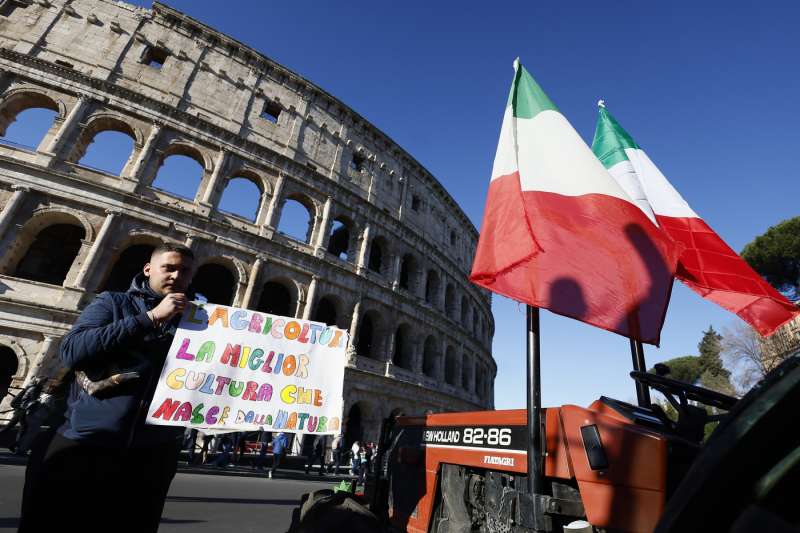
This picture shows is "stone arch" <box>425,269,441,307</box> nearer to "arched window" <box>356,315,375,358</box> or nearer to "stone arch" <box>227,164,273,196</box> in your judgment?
"arched window" <box>356,315,375,358</box>

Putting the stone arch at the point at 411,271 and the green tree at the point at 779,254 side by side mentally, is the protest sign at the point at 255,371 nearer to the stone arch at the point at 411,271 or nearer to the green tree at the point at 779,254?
the stone arch at the point at 411,271

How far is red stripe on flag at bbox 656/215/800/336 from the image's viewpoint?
3.32 meters

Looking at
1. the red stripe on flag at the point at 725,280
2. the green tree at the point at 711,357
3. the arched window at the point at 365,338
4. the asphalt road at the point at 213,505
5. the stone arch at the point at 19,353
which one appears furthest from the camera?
the green tree at the point at 711,357

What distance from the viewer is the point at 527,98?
3.27 meters

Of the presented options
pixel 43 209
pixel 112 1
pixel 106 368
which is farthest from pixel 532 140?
pixel 112 1

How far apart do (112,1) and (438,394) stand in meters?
23.5

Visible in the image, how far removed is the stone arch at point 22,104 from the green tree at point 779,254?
107 ft

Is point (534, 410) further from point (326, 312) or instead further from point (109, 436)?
point (326, 312)

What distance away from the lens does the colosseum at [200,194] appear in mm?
12000

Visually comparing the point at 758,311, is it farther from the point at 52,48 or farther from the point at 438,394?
the point at 52,48

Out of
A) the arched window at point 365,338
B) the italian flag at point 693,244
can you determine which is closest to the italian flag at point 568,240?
the italian flag at point 693,244

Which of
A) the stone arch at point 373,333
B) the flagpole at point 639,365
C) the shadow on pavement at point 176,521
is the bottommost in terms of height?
the shadow on pavement at point 176,521

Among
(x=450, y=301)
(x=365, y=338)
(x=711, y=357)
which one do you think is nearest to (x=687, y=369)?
(x=711, y=357)

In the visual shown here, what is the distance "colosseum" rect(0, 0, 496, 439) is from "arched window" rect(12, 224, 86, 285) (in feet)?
0.16
